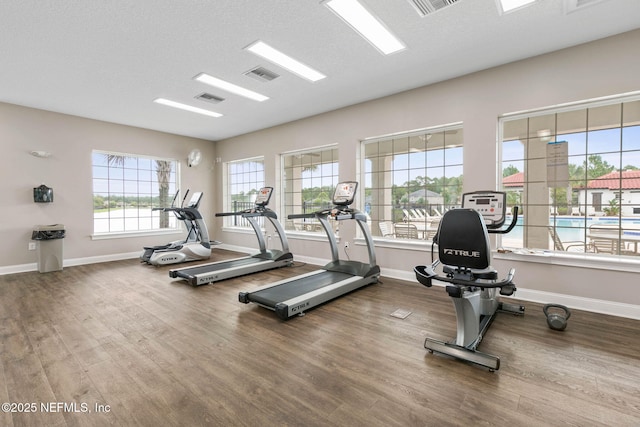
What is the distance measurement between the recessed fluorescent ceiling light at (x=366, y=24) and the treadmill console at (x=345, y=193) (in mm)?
1772

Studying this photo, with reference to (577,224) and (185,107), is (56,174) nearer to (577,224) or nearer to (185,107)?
(185,107)

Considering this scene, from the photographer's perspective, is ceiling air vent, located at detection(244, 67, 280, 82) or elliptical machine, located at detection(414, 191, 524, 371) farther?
ceiling air vent, located at detection(244, 67, 280, 82)

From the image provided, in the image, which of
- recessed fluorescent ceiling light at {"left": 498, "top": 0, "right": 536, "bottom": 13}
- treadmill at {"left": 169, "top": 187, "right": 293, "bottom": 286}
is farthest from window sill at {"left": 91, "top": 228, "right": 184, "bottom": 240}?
recessed fluorescent ceiling light at {"left": 498, "top": 0, "right": 536, "bottom": 13}

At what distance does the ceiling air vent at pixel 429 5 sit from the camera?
255 cm

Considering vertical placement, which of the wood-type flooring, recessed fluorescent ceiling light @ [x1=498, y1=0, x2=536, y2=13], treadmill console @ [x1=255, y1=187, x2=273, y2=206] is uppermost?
recessed fluorescent ceiling light @ [x1=498, y1=0, x2=536, y2=13]

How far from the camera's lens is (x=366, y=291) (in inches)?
159

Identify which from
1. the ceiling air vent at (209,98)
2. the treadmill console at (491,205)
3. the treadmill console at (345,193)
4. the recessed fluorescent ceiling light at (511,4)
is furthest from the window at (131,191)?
the recessed fluorescent ceiling light at (511,4)

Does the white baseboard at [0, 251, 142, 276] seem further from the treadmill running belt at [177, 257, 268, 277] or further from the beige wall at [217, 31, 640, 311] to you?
the beige wall at [217, 31, 640, 311]

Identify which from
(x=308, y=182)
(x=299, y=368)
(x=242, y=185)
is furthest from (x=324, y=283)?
(x=242, y=185)

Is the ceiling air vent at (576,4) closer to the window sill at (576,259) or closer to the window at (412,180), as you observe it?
the window at (412,180)

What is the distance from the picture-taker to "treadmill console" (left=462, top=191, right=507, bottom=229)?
114 inches

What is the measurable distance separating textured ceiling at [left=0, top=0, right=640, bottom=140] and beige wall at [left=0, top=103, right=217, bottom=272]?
2.24 feet

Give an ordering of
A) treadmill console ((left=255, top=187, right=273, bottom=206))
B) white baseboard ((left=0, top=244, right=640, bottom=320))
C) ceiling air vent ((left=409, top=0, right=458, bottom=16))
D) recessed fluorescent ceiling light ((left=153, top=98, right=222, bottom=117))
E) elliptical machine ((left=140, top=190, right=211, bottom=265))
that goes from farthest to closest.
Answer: elliptical machine ((left=140, top=190, right=211, bottom=265)) < treadmill console ((left=255, top=187, right=273, bottom=206)) < recessed fluorescent ceiling light ((left=153, top=98, right=222, bottom=117)) < white baseboard ((left=0, top=244, right=640, bottom=320)) < ceiling air vent ((left=409, top=0, right=458, bottom=16))

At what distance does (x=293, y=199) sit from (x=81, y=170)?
4270 millimetres
